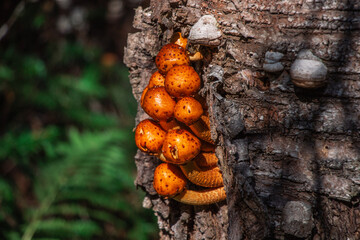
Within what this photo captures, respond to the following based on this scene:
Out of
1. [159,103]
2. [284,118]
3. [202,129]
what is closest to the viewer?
[284,118]

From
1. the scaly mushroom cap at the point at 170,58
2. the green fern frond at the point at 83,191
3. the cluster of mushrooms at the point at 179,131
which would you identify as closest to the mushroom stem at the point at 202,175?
the cluster of mushrooms at the point at 179,131

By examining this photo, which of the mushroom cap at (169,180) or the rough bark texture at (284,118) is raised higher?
the rough bark texture at (284,118)

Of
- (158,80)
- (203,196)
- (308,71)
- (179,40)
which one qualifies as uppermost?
(179,40)

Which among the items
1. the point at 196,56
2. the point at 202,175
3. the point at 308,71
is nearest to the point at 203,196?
the point at 202,175

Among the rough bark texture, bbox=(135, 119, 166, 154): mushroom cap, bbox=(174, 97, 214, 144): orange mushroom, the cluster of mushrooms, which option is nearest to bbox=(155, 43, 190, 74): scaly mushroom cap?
the cluster of mushrooms

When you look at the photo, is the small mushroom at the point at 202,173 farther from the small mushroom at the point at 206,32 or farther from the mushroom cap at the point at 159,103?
the small mushroom at the point at 206,32

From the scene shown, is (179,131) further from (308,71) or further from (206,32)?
(308,71)
